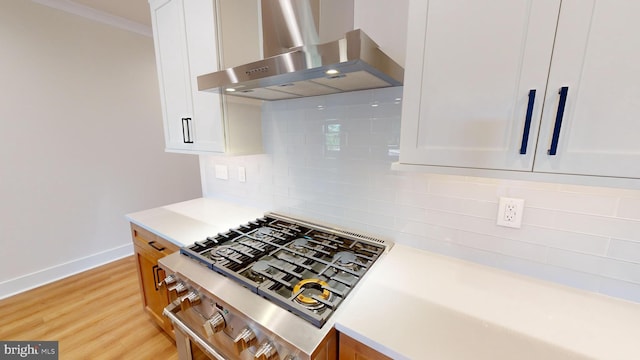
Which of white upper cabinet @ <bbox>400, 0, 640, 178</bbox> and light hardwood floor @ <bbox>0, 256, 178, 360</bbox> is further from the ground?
white upper cabinet @ <bbox>400, 0, 640, 178</bbox>

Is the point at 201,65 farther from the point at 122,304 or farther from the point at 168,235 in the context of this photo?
the point at 122,304

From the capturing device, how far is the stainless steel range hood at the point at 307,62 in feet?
2.46

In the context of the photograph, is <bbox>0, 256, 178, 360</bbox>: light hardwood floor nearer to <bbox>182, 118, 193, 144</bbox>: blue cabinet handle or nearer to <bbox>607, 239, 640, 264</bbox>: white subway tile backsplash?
<bbox>182, 118, 193, 144</bbox>: blue cabinet handle

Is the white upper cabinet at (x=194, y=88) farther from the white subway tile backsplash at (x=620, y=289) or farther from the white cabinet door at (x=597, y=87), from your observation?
the white subway tile backsplash at (x=620, y=289)

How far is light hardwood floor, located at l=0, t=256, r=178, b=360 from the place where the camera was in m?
1.69

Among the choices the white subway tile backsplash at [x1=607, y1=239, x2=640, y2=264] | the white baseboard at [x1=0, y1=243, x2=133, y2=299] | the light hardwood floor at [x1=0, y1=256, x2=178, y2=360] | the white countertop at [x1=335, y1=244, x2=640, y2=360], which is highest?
the white subway tile backsplash at [x1=607, y1=239, x2=640, y2=264]

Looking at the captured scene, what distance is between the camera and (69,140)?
7.91ft

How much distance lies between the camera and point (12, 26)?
2.04 metres

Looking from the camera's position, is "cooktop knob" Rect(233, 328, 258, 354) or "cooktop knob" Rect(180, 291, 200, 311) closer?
"cooktop knob" Rect(233, 328, 258, 354)

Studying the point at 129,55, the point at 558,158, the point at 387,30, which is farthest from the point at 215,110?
the point at 129,55

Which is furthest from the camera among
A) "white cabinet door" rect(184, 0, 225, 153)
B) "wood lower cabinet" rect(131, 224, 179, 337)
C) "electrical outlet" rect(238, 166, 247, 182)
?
"electrical outlet" rect(238, 166, 247, 182)

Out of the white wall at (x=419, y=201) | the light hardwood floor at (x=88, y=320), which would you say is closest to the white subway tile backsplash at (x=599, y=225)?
the white wall at (x=419, y=201)

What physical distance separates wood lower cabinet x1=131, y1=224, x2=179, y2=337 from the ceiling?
2.09 m

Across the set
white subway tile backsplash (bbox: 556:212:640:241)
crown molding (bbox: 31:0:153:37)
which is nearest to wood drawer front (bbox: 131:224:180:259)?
white subway tile backsplash (bbox: 556:212:640:241)
